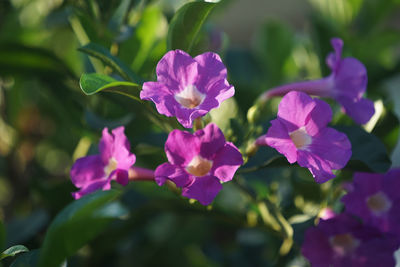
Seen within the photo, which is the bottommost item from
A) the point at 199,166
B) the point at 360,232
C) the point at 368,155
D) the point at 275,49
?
the point at 275,49

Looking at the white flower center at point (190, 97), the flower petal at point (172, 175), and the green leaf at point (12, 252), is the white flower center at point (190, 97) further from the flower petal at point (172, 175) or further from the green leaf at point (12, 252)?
the green leaf at point (12, 252)

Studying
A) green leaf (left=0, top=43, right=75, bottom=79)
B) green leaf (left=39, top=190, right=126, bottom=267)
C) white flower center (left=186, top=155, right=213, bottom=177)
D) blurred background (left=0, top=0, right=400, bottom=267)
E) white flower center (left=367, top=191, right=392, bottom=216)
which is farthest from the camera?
green leaf (left=0, top=43, right=75, bottom=79)

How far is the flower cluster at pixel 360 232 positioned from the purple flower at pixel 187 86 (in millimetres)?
344

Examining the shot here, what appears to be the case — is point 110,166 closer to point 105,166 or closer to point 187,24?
point 105,166

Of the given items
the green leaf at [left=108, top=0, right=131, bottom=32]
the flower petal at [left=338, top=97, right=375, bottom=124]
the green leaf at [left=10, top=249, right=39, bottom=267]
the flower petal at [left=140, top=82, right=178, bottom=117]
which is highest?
the green leaf at [left=108, top=0, right=131, bottom=32]

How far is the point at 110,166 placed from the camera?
3.14 ft

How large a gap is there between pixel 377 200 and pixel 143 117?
545 mm

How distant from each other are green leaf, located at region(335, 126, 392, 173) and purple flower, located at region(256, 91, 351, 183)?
7cm

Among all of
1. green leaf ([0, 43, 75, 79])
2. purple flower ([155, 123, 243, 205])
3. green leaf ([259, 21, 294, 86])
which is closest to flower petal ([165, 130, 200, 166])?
purple flower ([155, 123, 243, 205])

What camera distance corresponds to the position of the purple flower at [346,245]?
0.93 meters

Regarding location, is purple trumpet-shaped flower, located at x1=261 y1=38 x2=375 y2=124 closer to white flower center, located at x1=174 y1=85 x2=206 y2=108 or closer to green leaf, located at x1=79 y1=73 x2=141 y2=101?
white flower center, located at x1=174 y1=85 x2=206 y2=108

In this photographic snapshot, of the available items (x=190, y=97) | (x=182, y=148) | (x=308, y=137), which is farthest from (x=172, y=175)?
(x=308, y=137)

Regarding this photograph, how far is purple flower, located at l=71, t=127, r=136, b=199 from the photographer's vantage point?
2.92 feet

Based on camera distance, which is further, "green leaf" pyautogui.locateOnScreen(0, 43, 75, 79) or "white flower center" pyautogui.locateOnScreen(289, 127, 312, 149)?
"green leaf" pyautogui.locateOnScreen(0, 43, 75, 79)
